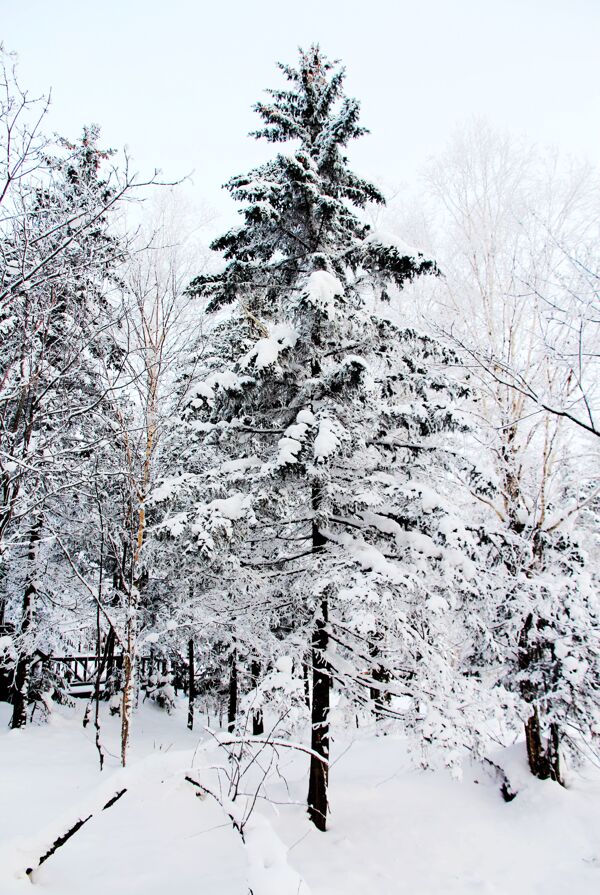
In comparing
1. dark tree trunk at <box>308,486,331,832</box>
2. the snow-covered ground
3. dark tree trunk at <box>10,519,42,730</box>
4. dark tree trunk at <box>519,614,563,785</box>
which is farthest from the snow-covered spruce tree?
dark tree trunk at <box>10,519,42,730</box>

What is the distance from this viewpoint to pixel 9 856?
290 cm

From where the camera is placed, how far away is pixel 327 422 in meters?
6.29

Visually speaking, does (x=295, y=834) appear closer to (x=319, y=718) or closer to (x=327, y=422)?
(x=319, y=718)

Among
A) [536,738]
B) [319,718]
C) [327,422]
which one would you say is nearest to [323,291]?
[327,422]

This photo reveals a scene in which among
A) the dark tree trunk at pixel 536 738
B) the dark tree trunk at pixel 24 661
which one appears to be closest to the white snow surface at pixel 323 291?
the dark tree trunk at pixel 536 738

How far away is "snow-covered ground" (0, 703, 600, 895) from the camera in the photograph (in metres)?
3.56

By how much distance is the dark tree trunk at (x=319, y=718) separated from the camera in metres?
A: 6.68

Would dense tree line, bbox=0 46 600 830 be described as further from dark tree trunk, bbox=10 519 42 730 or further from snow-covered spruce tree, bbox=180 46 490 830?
dark tree trunk, bbox=10 519 42 730

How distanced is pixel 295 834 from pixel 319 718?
1451 mm

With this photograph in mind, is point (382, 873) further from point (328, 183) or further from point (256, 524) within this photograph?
point (328, 183)

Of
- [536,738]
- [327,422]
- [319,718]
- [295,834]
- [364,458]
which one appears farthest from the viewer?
[536,738]

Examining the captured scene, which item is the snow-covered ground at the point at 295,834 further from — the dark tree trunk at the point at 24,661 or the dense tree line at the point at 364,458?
the dark tree trunk at the point at 24,661

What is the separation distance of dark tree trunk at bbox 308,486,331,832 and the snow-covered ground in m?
0.27

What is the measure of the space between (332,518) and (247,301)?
4.20 metres
